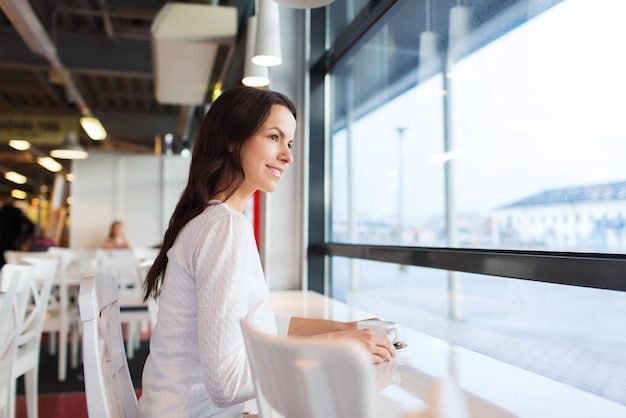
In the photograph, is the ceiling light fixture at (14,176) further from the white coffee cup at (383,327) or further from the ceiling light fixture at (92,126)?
the white coffee cup at (383,327)

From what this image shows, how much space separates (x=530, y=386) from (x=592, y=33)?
1.03 m

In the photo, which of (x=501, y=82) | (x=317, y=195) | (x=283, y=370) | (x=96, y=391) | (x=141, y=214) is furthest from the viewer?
(x=141, y=214)

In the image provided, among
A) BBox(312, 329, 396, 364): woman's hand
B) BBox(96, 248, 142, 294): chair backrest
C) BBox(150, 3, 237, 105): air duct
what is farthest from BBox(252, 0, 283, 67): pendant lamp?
BBox(96, 248, 142, 294): chair backrest

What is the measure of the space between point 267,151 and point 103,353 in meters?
0.69

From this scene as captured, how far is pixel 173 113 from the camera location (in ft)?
37.9

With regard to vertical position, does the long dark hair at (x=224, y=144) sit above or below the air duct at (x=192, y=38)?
below

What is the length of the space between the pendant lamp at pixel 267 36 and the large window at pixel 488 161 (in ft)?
1.58

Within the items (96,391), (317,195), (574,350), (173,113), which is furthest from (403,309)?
(173,113)

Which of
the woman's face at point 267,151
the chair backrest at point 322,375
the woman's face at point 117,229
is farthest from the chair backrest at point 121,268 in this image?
the chair backrest at point 322,375

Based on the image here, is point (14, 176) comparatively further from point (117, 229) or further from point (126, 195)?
point (117, 229)

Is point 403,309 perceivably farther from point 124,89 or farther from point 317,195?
point 124,89

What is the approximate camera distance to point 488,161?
2.22 m

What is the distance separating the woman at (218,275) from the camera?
3.52 ft

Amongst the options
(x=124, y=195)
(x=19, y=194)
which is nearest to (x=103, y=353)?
(x=124, y=195)
